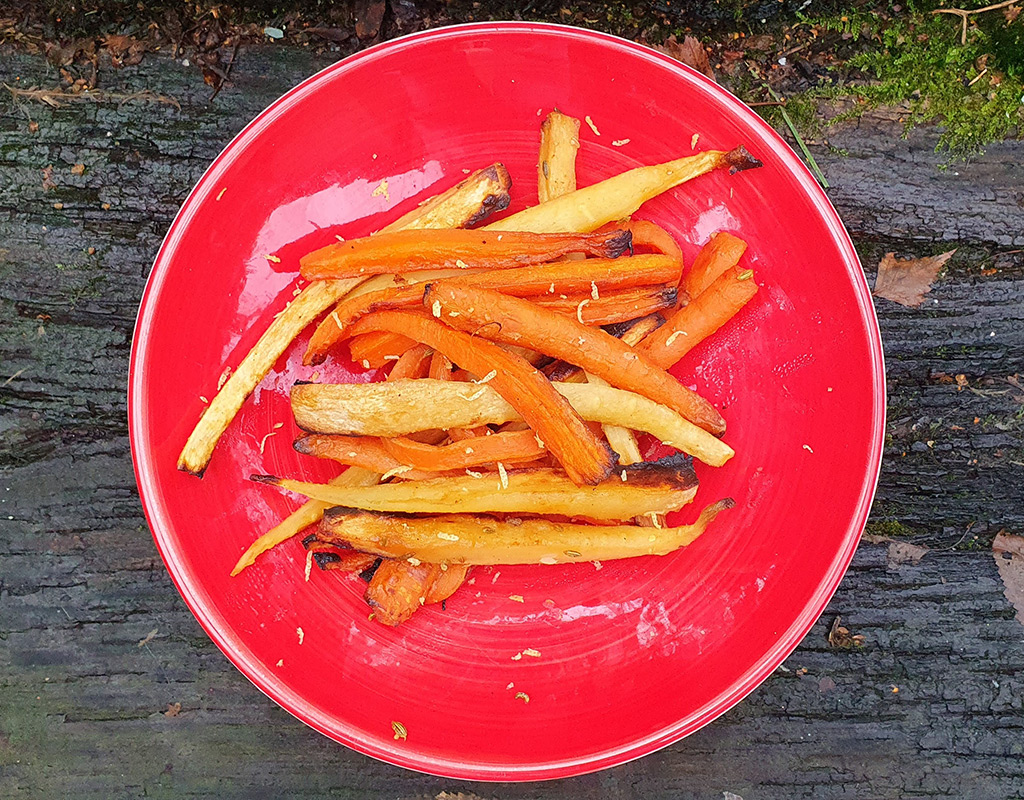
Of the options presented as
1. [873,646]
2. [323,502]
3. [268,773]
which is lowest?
[268,773]

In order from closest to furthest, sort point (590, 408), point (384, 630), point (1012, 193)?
point (590, 408) → point (384, 630) → point (1012, 193)

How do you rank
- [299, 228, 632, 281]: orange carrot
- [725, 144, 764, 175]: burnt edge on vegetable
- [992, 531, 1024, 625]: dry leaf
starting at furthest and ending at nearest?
[992, 531, 1024, 625]: dry leaf
[725, 144, 764, 175]: burnt edge on vegetable
[299, 228, 632, 281]: orange carrot

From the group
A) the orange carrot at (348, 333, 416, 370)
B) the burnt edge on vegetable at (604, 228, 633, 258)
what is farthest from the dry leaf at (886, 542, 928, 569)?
the orange carrot at (348, 333, 416, 370)

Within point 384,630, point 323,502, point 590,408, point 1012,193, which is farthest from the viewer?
point 1012,193

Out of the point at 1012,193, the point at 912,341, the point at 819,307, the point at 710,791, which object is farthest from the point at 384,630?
the point at 1012,193

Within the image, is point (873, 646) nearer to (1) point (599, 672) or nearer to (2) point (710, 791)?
(2) point (710, 791)

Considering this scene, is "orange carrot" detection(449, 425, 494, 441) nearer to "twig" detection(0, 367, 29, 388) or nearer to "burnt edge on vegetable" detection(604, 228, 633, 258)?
"burnt edge on vegetable" detection(604, 228, 633, 258)

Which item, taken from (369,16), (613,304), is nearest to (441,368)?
(613,304)
